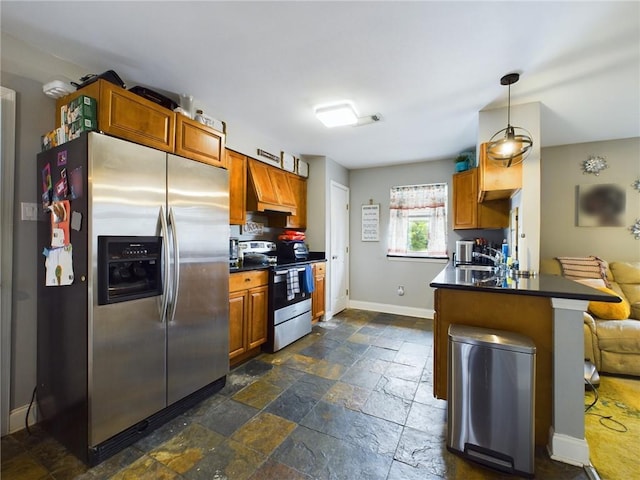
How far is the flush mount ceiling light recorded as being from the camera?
8.51ft

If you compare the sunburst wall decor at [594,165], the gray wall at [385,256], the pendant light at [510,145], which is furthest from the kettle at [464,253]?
the sunburst wall decor at [594,165]

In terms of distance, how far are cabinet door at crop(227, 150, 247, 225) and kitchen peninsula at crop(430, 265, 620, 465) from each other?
6.81 ft

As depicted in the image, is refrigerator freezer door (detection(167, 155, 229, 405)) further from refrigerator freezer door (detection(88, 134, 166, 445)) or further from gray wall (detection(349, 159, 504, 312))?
gray wall (detection(349, 159, 504, 312))

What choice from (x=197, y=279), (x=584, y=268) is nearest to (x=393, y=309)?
(x=584, y=268)

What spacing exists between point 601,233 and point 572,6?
126 inches

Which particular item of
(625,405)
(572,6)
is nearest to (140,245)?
(572,6)

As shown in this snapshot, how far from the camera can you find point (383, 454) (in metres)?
1.63

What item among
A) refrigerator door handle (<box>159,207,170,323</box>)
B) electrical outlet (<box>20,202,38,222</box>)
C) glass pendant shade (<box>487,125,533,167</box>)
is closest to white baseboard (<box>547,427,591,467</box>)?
glass pendant shade (<box>487,125,533,167</box>)

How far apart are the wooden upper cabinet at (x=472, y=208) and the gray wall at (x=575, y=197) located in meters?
0.95

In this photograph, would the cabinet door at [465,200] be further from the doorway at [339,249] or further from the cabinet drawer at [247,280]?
the cabinet drawer at [247,280]

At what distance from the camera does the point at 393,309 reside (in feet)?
15.2

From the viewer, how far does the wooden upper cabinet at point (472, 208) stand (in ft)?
11.0

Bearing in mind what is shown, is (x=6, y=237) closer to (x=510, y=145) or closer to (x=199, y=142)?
(x=199, y=142)

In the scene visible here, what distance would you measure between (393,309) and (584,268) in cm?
240
